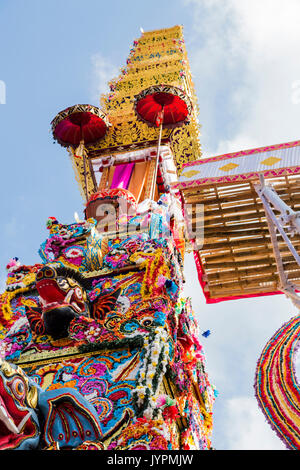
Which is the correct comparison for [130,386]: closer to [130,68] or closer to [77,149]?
[77,149]

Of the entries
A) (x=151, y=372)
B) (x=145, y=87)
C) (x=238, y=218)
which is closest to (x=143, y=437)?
(x=151, y=372)

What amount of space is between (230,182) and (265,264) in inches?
71.3

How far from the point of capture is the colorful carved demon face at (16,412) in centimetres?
501

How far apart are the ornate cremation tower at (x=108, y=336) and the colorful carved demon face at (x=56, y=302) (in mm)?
14

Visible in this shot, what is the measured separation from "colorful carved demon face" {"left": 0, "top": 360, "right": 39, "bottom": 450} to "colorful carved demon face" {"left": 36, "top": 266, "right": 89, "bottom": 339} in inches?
99.2

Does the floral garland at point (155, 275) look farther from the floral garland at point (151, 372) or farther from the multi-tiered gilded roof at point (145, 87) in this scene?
the multi-tiered gilded roof at point (145, 87)

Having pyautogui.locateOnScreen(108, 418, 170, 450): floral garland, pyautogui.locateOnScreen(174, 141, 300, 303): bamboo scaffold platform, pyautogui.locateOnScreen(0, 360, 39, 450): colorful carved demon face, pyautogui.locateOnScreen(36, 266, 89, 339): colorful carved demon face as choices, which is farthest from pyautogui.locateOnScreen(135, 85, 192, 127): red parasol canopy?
pyautogui.locateOnScreen(0, 360, 39, 450): colorful carved demon face

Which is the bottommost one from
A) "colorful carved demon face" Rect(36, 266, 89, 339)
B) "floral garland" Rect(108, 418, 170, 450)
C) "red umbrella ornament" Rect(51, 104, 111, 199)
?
"floral garland" Rect(108, 418, 170, 450)

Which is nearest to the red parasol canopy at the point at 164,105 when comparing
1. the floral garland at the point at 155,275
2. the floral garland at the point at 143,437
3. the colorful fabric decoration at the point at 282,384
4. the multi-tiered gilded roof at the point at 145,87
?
the multi-tiered gilded roof at the point at 145,87

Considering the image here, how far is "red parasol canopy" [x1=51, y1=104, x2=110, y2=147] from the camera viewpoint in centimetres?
1383

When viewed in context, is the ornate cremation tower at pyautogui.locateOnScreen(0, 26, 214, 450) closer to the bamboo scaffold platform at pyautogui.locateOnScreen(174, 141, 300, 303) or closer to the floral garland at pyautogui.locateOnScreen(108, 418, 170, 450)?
the floral garland at pyautogui.locateOnScreen(108, 418, 170, 450)

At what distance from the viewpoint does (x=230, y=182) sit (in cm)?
894

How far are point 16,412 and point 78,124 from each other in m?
10.3
